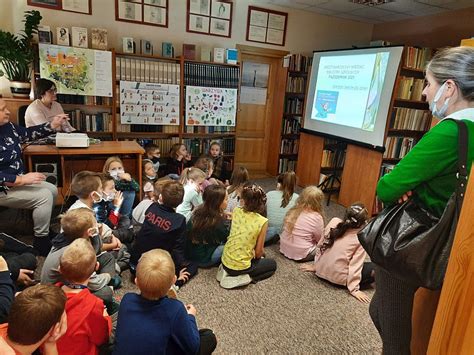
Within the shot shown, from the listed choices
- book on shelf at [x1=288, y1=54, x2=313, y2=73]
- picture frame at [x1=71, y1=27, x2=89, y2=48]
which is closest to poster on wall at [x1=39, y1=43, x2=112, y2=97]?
picture frame at [x1=71, y1=27, x2=89, y2=48]

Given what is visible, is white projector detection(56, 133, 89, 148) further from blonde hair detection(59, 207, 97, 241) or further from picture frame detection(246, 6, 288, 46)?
picture frame detection(246, 6, 288, 46)

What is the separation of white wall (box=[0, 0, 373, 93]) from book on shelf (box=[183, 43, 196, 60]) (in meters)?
0.14

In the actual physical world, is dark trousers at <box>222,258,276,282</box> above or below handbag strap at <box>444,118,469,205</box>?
below

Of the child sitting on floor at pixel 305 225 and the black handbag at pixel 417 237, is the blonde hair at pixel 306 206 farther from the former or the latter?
the black handbag at pixel 417 237

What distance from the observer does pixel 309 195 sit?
2.74 metres

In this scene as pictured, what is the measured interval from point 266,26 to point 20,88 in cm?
344

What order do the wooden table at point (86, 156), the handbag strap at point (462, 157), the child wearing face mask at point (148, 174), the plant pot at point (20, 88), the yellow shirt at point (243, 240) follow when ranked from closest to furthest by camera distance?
the handbag strap at point (462, 157), the yellow shirt at point (243, 240), the wooden table at point (86, 156), the child wearing face mask at point (148, 174), the plant pot at point (20, 88)

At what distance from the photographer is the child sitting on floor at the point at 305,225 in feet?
8.93

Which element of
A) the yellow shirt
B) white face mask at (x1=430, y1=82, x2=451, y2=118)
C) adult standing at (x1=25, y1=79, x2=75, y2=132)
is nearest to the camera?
white face mask at (x1=430, y1=82, x2=451, y2=118)

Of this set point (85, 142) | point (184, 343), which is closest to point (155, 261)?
point (184, 343)

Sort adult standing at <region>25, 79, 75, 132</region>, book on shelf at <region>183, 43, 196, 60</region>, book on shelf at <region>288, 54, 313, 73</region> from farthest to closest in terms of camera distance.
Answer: book on shelf at <region>288, 54, 313, 73</region>, book on shelf at <region>183, 43, 196, 60</region>, adult standing at <region>25, 79, 75, 132</region>

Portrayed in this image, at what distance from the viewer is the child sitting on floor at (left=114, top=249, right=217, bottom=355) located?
46.7 inches

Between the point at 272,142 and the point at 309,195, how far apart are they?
9.85ft

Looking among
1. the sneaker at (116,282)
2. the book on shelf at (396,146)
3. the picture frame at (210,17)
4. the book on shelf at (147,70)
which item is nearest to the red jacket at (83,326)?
the sneaker at (116,282)
